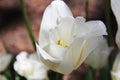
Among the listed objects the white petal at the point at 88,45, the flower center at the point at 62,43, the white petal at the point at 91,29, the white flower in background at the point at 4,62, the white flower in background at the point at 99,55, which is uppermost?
the white petal at the point at 91,29

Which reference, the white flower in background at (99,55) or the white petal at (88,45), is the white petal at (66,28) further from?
the white flower in background at (99,55)

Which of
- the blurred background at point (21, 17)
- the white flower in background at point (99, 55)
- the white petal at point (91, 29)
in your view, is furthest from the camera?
the blurred background at point (21, 17)

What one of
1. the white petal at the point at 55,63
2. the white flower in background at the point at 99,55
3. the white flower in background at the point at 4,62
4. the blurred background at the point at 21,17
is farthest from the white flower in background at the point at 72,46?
the blurred background at the point at 21,17

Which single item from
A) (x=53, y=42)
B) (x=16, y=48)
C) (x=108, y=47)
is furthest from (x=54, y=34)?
(x=16, y=48)

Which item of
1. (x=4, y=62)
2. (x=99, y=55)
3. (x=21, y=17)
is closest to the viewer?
(x=99, y=55)

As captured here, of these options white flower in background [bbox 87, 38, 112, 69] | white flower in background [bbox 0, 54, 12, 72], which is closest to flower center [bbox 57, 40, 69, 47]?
white flower in background [bbox 87, 38, 112, 69]

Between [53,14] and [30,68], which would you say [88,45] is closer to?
[53,14]

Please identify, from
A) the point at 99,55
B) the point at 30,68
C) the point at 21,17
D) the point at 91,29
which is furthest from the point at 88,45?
the point at 21,17

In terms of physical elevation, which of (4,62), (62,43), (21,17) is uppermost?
(62,43)
